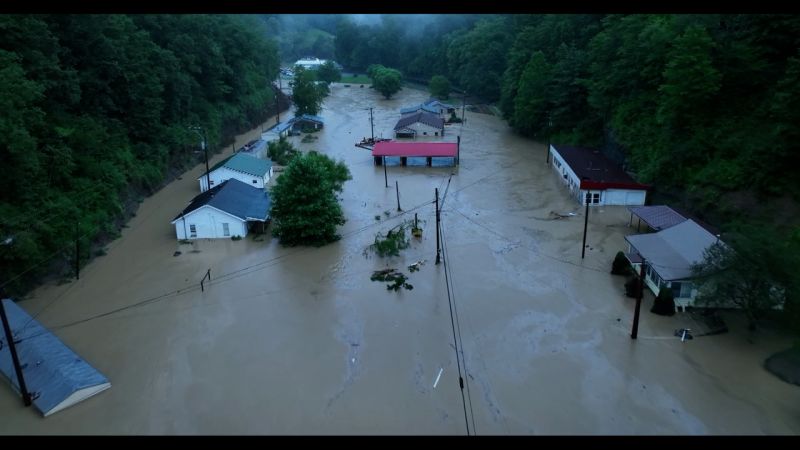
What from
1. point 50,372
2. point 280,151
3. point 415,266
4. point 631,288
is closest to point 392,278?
point 415,266

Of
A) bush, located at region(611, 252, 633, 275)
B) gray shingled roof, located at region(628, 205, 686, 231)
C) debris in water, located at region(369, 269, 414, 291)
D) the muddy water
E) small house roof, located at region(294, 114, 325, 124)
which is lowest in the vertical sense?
the muddy water

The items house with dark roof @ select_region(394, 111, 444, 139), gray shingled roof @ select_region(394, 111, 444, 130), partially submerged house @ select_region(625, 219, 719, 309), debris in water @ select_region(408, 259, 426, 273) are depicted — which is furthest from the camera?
gray shingled roof @ select_region(394, 111, 444, 130)

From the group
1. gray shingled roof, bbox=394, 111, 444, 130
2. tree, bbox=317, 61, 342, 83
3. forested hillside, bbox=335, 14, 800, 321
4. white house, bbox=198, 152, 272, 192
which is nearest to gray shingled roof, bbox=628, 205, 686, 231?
forested hillside, bbox=335, 14, 800, 321

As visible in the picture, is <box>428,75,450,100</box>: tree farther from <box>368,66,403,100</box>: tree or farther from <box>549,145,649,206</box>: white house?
<box>549,145,649,206</box>: white house

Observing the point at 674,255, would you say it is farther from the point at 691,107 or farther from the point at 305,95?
the point at 305,95

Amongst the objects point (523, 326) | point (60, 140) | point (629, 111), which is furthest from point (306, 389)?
point (629, 111)

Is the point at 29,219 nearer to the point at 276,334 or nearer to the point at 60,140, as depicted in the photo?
the point at 60,140
